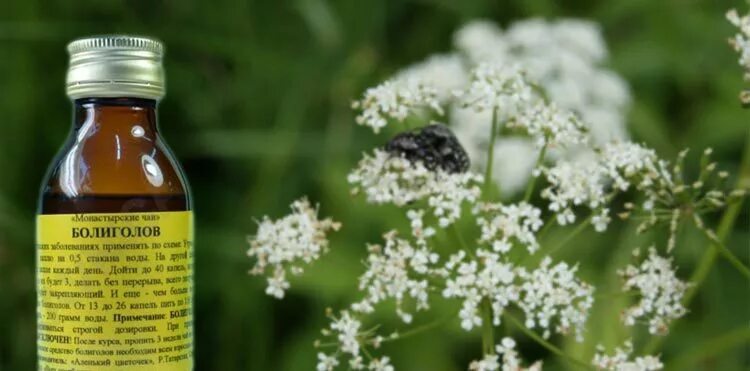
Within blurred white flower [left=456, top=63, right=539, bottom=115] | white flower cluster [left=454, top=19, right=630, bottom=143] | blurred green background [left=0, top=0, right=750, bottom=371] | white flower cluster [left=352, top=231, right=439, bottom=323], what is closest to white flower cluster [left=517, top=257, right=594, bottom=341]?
white flower cluster [left=352, top=231, right=439, bottom=323]

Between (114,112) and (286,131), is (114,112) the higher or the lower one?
the lower one

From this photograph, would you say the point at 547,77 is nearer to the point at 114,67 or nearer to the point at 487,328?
the point at 487,328

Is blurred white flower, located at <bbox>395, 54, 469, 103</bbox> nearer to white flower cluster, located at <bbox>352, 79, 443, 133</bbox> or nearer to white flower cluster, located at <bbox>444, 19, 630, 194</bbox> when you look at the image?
white flower cluster, located at <bbox>444, 19, 630, 194</bbox>

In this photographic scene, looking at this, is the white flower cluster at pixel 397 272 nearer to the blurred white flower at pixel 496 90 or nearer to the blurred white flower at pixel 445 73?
the blurred white flower at pixel 496 90

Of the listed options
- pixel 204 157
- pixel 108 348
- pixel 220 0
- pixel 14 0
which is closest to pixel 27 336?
pixel 204 157

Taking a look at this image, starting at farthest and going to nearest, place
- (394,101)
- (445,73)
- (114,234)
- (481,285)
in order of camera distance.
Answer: (445,73)
(394,101)
(481,285)
(114,234)

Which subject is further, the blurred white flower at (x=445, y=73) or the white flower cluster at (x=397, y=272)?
the blurred white flower at (x=445, y=73)

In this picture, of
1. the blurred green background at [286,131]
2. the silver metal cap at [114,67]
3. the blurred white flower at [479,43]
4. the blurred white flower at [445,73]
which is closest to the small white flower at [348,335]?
the silver metal cap at [114,67]

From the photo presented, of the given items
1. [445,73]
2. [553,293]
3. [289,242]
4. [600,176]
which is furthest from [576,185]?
[445,73]

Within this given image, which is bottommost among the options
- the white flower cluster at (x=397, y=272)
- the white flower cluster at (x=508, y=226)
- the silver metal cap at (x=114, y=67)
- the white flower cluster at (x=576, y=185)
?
the white flower cluster at (x=397, y=272)
